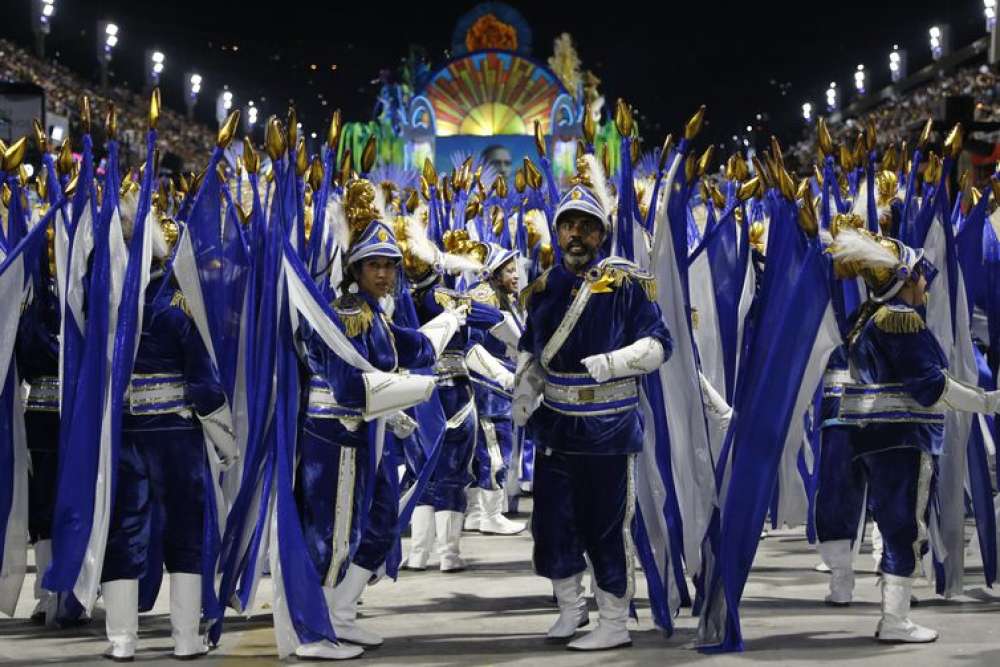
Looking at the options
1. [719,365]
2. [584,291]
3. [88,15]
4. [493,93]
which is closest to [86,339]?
[584,291]

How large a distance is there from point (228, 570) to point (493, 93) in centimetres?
4689

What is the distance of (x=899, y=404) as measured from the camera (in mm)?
6660

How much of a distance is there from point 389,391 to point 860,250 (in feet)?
6.67

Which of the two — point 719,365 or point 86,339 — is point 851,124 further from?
point 86,339

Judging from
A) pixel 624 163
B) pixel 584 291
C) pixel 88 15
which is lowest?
pixel 584 291

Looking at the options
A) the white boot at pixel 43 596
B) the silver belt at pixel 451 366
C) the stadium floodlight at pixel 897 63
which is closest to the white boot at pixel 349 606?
the white boot at pixel 43 596

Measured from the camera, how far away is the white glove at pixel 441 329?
6.80 metres

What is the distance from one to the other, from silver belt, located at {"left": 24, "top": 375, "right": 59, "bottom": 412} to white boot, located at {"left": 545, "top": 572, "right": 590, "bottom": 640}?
2421 millimetres

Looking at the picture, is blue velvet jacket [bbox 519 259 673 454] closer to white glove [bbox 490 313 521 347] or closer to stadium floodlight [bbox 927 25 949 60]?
white glove [bbox 490 313 521 347]

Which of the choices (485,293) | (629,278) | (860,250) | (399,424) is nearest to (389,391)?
(399,424)

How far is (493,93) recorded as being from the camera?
52.6 meters

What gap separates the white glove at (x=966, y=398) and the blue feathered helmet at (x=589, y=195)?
60.6 inches

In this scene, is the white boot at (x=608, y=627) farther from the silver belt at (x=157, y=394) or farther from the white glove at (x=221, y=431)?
the silver belt at (x=157, y=394)

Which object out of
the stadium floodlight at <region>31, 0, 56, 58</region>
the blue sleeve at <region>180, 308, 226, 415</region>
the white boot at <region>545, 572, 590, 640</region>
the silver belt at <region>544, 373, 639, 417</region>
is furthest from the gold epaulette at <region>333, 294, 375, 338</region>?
the stadium floodlight at <region>31, 0, 56, 58</region>
